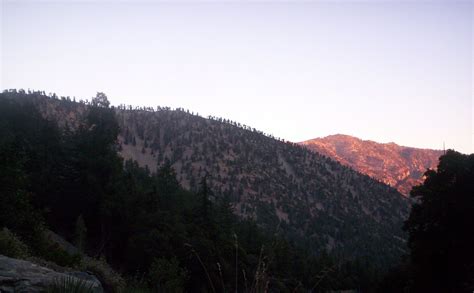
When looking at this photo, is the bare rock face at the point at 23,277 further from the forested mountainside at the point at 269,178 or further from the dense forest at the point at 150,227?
the forested mountainside at the point at 269,178

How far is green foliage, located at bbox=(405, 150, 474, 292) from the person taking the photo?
22984 millimetres

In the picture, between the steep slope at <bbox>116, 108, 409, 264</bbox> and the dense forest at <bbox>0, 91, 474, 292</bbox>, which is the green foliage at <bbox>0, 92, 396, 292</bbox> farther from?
the steep slope at <bbox>116, 108, 409, 264</bbox>

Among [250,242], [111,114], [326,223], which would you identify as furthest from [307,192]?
[111,114]

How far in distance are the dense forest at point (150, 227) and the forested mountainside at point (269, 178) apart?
51.5 meters

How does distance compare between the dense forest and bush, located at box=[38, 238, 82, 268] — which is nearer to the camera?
bush, located at box=[38, 238, 82, 268]

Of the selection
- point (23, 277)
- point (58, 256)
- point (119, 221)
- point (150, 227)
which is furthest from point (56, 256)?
point (119, 221)

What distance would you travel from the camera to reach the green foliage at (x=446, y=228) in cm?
2298

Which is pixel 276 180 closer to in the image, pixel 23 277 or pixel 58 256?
pixel 58 256

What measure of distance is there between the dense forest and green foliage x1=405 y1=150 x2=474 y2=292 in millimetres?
56

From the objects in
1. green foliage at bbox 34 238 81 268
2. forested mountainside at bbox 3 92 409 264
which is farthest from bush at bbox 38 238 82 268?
forested mountainside at bbox 3 92 409 264

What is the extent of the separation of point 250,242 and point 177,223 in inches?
750

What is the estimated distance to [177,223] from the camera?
135ft

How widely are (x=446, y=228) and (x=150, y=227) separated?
25.7 meters

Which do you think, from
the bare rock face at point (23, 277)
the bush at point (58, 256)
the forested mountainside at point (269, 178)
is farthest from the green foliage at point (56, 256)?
the forested mountainside at point (269, 178)
